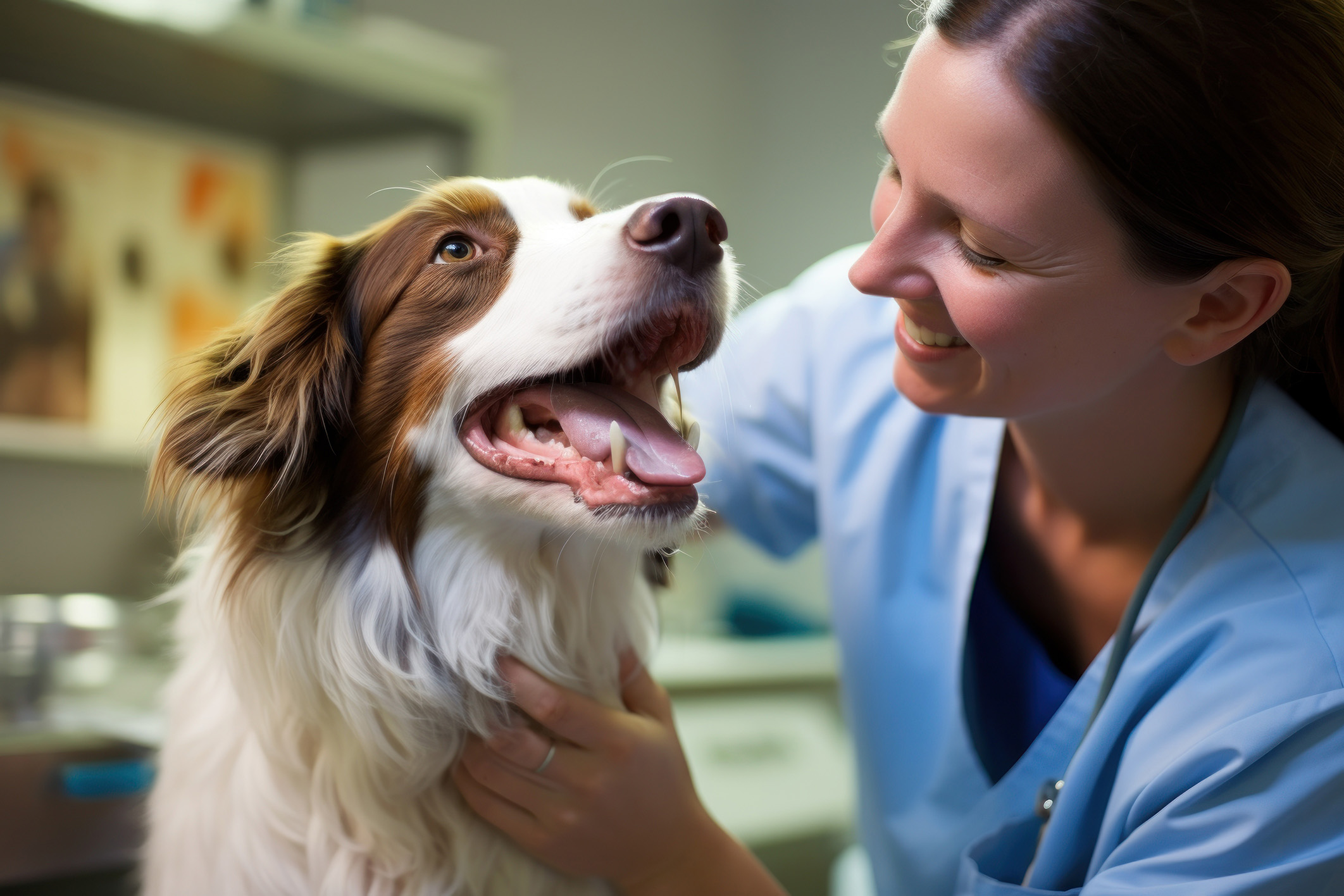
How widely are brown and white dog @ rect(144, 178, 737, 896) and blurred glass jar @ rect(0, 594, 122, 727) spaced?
0.53 m

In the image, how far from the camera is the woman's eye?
2.64 feet

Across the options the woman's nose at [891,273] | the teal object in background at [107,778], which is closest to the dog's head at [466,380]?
the woman's nose at [891,273]

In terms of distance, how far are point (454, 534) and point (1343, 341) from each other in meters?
0.83

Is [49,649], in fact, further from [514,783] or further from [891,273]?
[891,273]

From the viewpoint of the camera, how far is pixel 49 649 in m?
1.35

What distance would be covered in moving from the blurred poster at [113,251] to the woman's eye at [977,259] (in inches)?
46.4

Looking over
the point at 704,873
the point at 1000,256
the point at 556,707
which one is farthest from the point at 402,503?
the point at 1000,256

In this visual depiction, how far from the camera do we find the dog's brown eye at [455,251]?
35.0 inches

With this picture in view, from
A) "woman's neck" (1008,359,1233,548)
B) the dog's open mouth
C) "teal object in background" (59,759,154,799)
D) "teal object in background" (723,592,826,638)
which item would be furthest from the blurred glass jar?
"teal object in background" (723,592,826,638)

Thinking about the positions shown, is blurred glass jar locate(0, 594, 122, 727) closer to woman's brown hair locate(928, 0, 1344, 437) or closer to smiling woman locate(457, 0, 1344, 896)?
smiling woman locate(457, 0, 1344, 896)

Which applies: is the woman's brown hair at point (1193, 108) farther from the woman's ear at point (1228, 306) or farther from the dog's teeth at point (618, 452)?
the dog's teeth at point (618, 452)

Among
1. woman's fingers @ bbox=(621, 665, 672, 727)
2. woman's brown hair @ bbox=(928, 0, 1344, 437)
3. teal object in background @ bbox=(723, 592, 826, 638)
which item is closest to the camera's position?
woman's brown hair @ bbox=(928, 0, 1344, 437)

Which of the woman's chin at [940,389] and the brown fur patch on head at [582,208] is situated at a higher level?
the brown fur patch on head at [582,208]

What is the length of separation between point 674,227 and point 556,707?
42 cm
